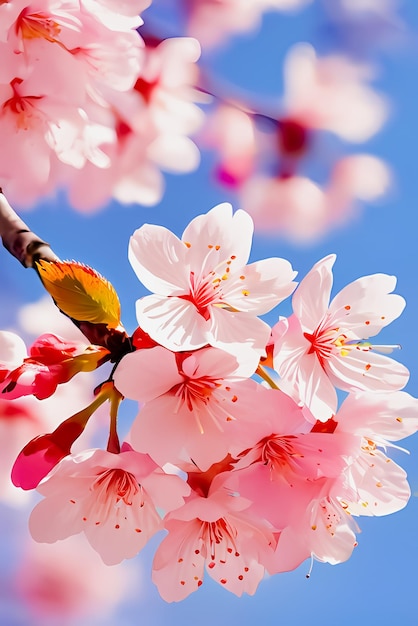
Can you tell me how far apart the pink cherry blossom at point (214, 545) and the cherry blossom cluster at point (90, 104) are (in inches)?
15.9

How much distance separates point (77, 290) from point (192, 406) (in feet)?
0.41

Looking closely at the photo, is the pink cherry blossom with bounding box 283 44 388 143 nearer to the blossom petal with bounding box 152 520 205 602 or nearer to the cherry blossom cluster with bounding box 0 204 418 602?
A: the cherry blossom cluster with bounding box 0 204 418 602

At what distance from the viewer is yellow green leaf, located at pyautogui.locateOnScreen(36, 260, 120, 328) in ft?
1.88

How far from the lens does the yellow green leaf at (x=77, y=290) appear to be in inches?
22.6

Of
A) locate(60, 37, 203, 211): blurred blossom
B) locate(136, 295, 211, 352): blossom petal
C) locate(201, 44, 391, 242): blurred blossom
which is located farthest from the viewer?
locate(201, 44, 391, 242): blurred blossom

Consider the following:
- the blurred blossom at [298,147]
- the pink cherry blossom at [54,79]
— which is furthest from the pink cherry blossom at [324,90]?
the pink cherry blossom at [54,79]

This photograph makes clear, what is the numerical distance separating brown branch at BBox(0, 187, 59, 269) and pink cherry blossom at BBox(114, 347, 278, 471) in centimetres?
18

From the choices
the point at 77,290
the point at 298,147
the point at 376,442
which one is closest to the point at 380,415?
the point at 376,442

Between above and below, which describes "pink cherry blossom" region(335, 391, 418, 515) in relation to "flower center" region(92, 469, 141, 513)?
above

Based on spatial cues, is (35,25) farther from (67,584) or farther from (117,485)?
(67,584)

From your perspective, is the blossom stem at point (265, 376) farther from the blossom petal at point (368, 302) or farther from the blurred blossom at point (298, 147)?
the blurred blossom at point (298, 147)

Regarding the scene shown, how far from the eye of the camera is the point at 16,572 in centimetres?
104

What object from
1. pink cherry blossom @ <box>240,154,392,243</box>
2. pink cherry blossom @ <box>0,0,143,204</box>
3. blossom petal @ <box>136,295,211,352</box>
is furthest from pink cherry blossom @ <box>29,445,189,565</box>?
pink cherry blossom @ <box>240,154,392,243</box>

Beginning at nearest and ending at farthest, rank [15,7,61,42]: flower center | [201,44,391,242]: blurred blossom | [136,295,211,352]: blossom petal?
[136,295,211,352]: blossom petal < [15,7,61,42]: flower center < [201,44,391,242]: blurred blossom
